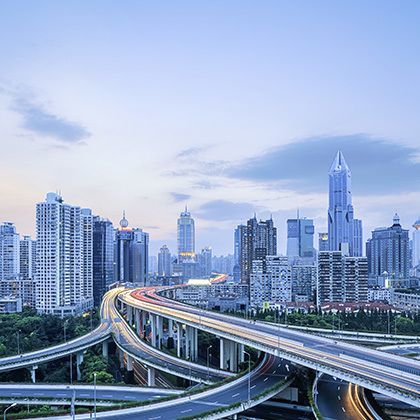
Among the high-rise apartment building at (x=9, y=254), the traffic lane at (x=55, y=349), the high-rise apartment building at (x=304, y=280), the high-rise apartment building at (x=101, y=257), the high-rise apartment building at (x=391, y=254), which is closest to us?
the traffic lane at (x=55, y=349)

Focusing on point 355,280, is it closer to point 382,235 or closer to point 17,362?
point 17,362

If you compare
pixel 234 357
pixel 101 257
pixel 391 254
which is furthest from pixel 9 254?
pixel 391 254

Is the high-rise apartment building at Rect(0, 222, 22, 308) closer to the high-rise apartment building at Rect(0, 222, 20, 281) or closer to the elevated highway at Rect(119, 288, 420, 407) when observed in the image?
the high-rise apartment building at Rect(0, 222, 20, 281)

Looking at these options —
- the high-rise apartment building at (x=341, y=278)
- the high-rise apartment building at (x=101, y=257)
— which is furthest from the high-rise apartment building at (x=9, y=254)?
the high-rise apartment building at (x=341, y=278)

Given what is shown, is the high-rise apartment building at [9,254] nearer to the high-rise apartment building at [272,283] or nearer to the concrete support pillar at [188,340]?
the high-rise apartment building at [272,283]

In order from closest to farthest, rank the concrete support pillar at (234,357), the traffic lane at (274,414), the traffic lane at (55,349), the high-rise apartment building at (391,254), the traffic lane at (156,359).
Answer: the traffic lane at (274,414) < the traffic lane at (156,359) < the concrete support pillar at (234,357) < the traffic lane at (55,349) < the high-rise apartment building at (391,254)
